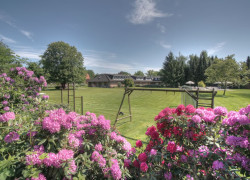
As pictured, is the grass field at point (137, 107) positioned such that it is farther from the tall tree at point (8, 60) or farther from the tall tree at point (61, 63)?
the tall tree at point (61, 63)

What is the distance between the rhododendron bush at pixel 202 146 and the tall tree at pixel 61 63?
1279 inches

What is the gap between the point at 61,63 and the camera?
33.1 meters

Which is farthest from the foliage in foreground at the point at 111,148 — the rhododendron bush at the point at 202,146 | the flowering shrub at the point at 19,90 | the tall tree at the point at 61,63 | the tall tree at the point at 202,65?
the tall tree at the point at 202,65

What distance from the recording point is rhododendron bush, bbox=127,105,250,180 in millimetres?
1259

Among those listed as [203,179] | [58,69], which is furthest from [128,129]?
[58,69]

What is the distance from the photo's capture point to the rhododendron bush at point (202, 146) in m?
1.26

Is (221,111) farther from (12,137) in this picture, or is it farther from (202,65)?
(202,65)

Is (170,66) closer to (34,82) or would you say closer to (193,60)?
(193,60)

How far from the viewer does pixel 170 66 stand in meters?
43.2

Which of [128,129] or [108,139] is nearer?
[108,139]

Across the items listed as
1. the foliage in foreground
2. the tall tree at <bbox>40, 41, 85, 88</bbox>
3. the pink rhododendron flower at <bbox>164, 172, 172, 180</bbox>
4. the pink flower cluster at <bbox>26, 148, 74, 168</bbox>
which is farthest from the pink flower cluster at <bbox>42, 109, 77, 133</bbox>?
the tall tree at <bbox>40, 41, 85, 88</bbox>

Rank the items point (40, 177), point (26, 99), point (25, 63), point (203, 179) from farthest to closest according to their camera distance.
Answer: point (25, 63), point (26, 99), point (203, 179), point (40, 177)

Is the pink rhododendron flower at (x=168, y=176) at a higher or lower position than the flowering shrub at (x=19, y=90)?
lower

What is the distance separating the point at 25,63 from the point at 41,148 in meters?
4.85
